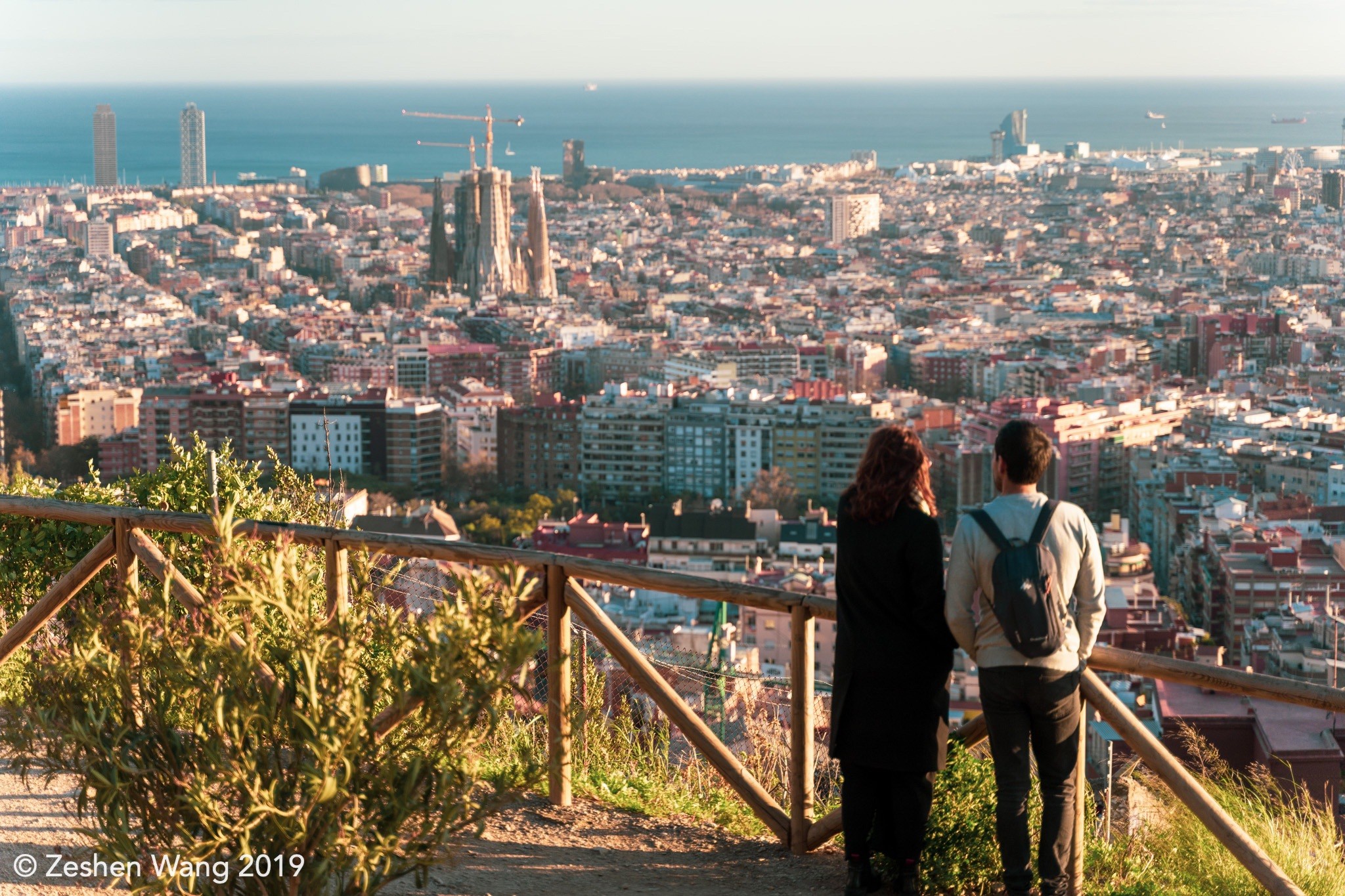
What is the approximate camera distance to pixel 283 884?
148cm

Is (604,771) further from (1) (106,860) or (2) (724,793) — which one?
(1) (106,860)

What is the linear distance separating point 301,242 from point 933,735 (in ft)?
221

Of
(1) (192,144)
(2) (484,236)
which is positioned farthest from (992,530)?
(1) (192,144)

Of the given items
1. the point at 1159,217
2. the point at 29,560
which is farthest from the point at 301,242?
the point at 29,560

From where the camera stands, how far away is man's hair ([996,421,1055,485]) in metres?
1.73

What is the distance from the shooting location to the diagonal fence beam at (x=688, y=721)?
2025 mm

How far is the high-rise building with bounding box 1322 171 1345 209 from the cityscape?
5.1 inches

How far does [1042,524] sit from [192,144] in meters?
98.9

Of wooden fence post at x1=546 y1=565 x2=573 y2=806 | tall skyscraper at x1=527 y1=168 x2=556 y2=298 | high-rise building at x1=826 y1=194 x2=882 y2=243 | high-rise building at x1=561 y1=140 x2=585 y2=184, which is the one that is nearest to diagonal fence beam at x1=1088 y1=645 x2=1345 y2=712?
wooden fence post at x1=546 y1=565 x2=573 y2=806

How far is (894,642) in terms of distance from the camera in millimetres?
1774

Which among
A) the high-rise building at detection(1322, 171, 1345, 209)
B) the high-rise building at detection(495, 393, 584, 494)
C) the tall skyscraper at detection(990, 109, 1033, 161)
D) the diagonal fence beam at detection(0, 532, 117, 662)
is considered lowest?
the high-rise building at detection(495, 393, 584, 494)

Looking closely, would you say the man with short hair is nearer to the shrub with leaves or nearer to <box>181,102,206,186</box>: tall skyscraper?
the shrub with leaves

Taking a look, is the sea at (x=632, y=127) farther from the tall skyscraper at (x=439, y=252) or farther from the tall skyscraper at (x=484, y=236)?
the tall skyscraper at (x=484, y=236)

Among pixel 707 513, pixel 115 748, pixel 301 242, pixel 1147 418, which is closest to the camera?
pixel 115 748
